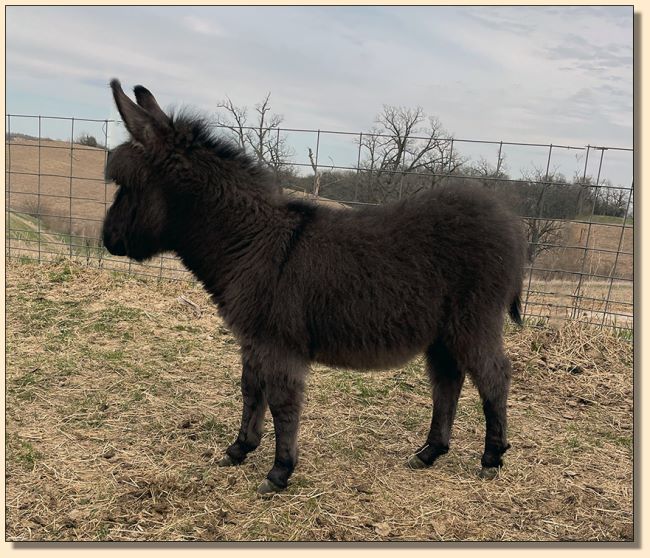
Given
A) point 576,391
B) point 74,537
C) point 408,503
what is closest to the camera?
point 74,537

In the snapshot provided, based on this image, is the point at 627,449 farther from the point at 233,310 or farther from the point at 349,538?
the point at 233,310

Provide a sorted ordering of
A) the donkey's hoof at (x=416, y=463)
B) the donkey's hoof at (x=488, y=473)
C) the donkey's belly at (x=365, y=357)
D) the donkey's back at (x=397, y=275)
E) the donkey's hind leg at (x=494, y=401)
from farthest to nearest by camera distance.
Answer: the donkey's hoof at (x=416, y=463) → the donkey's hoof at (x=488, y=473) → the donkey's hind leg at (x=494, y=401) → the donkey's belly at (x=365, y=357) → the donkey's back at (x=397, y=275)

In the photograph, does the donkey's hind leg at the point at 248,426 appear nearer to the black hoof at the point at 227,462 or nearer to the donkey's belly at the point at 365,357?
the black hoof at the point at 227,462

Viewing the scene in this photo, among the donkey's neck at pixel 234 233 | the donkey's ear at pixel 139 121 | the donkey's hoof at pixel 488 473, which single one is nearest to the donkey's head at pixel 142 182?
the donkey's ear at pixel 139 121

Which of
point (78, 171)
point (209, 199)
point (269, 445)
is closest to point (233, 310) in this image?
point (209, 199)

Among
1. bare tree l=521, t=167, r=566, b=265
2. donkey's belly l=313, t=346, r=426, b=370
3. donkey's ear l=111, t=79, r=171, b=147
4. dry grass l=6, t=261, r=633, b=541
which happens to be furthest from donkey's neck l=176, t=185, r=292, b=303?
bare tree l=521, t=167, r=566, b=265

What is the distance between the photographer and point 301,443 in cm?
444

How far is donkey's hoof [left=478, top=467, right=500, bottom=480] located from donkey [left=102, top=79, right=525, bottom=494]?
1.77ft

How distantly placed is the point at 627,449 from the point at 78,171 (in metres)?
12.4

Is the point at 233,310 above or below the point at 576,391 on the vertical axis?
above

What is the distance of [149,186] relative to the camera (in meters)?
3.68

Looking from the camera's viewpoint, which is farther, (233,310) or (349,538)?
(233,310)

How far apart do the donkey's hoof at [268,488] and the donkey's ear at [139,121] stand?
245 cm

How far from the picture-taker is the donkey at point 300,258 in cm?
358
